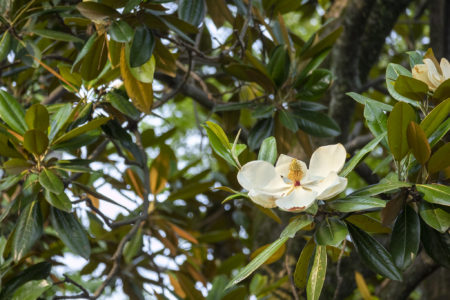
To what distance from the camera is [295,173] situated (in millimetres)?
980

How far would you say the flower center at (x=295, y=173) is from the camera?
3.21ft

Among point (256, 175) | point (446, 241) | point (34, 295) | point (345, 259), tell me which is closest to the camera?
point (256, 175)

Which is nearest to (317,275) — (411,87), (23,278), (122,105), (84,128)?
(411,87)

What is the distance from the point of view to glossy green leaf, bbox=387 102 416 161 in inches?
39.7

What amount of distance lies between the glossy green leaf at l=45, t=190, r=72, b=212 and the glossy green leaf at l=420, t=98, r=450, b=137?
2.70 feet

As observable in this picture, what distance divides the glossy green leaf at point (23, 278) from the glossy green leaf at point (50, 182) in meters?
0.35

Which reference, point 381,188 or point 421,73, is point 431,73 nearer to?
point 421,73

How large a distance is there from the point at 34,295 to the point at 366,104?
37.1 inches

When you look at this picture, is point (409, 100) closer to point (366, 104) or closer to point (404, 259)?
point (366, 104)

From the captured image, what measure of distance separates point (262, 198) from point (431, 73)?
440mm

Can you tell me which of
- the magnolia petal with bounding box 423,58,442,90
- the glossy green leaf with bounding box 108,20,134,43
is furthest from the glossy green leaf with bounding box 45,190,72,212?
the magnolia petal with bounding box 423,58,442,90

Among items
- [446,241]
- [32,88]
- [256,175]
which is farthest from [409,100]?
[32,88]

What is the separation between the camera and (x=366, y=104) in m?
1.15

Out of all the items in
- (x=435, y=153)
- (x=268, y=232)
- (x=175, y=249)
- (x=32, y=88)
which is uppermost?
(x=32, y=88)
